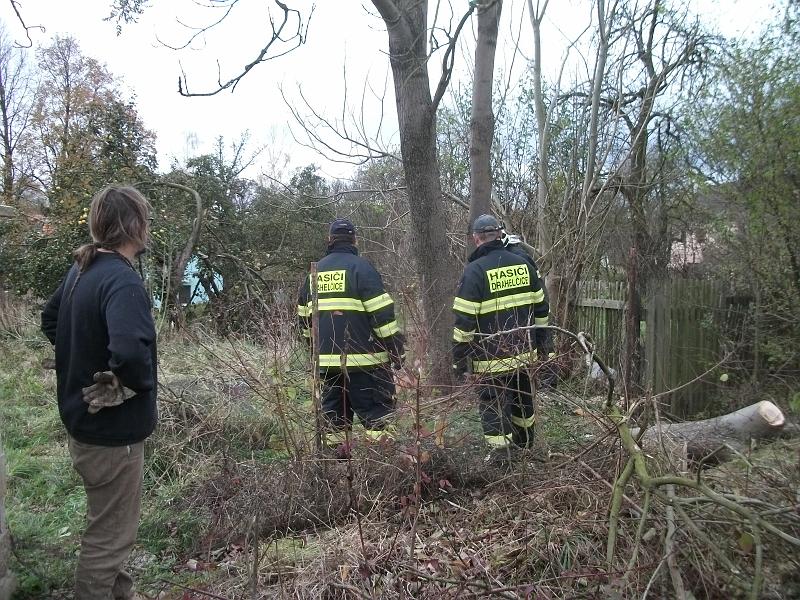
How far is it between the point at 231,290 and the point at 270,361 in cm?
681

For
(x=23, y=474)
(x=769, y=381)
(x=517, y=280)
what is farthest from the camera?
(x=769, y=381)

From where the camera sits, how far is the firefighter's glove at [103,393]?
8.11 feet

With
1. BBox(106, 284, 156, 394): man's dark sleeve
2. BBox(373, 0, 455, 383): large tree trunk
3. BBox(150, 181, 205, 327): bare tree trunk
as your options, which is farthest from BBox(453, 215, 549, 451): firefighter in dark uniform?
BBox(150, 181, 205, 327): bare tree trunk

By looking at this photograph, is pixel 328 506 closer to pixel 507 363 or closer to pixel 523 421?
pixel 507 363

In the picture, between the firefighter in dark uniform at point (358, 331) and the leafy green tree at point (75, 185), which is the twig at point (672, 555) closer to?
the firefighter in dark uniform at point (358, 331)

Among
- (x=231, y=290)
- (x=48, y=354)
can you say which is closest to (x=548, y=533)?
(x=48, y=354)

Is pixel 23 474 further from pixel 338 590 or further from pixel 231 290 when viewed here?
pixel 231 290

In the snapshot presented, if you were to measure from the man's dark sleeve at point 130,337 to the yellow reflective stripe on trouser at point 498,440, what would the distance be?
7.02 ft

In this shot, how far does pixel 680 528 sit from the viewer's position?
2311mm

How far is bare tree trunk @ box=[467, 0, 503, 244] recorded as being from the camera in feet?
20.3

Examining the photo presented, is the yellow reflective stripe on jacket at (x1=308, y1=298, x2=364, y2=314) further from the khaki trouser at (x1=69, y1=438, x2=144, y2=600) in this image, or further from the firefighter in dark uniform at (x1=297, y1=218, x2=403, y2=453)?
the khaki trouser at (x1=69, y1=438, x2=144, y2=600)

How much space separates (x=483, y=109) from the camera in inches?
244

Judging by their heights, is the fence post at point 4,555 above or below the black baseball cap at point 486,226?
below

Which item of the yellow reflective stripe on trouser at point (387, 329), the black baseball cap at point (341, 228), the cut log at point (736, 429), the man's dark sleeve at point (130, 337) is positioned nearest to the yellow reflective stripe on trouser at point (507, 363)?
the yellow reflective stripe on trouser at point (387, 329)
